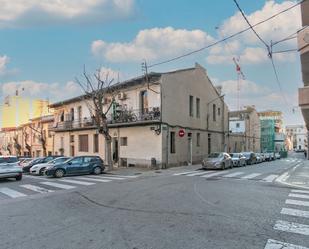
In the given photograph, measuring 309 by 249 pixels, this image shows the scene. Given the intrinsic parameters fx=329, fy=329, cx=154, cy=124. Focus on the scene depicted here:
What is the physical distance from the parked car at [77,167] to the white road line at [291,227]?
17253 mm

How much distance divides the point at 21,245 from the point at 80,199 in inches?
214

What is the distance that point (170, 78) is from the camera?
96.1ft

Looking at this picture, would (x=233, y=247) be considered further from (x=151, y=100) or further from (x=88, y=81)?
(x=88, y=81)

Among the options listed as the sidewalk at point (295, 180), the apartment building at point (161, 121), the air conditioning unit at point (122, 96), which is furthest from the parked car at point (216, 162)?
the air conditioning unit at point (122, 96)

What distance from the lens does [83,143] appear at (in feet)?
129

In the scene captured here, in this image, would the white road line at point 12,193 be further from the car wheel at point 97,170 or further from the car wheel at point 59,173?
the car wheel at point 97,170

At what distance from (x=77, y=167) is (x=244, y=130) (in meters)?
41.9

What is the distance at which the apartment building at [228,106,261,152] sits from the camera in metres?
53.1

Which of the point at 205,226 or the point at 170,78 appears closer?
the point at 205,226

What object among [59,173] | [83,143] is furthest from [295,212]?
[83,143]

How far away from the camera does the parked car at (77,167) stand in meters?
22.0

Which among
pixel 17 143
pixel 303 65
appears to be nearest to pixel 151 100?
pixel 303 65

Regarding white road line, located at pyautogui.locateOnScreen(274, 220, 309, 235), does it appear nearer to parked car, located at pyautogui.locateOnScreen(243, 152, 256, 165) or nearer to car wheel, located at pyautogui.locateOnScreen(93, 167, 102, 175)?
car wheel, located at pyautogui.locateOnScreen(93, 167, 102, 175)

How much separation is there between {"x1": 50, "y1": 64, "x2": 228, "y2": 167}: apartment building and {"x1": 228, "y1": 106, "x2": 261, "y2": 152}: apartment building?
13.6 meters
